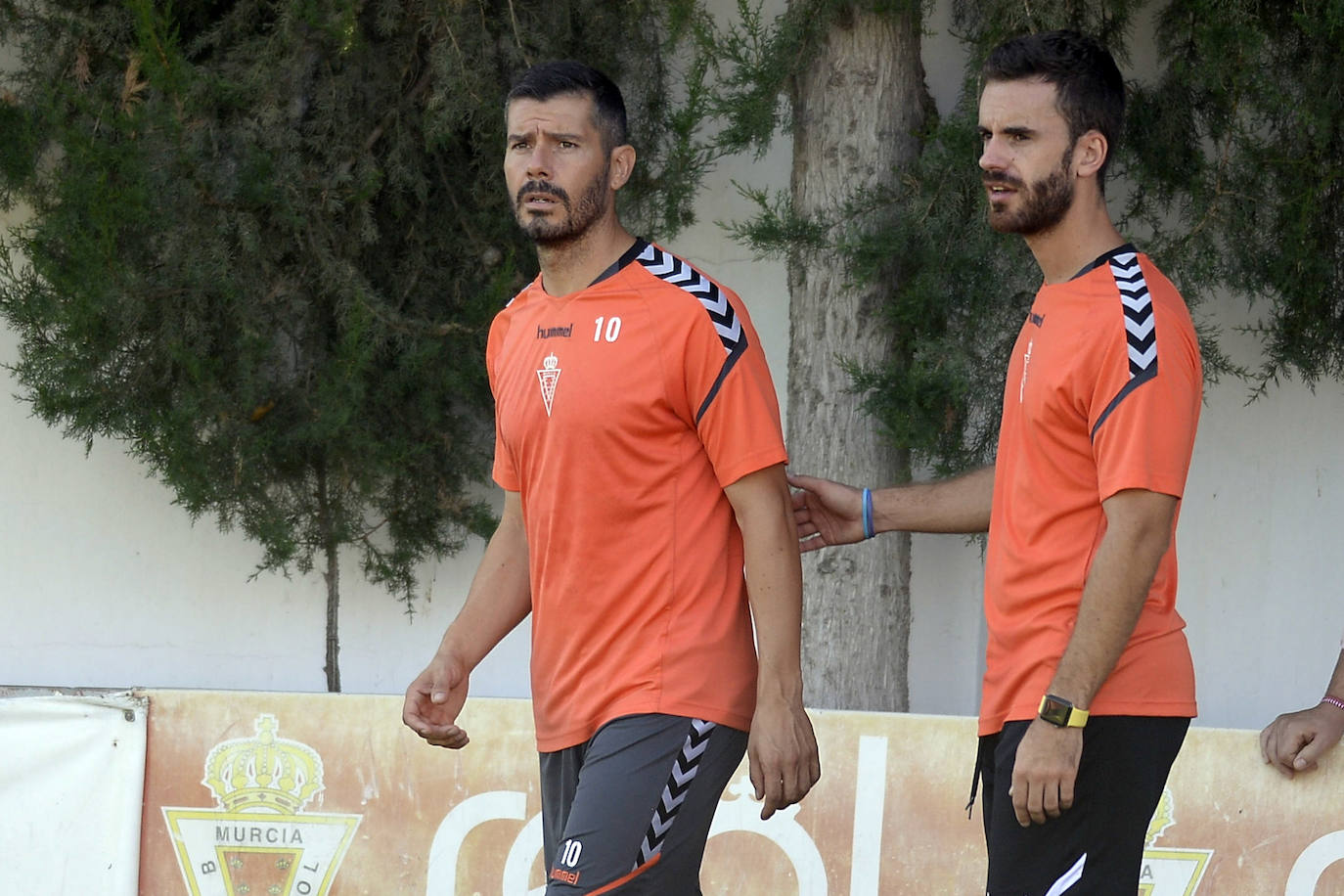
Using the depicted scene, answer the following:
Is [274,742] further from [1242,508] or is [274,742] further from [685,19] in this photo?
[1242,508]

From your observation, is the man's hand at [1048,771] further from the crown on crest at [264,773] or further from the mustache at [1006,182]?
the crown on crest at [264,773]

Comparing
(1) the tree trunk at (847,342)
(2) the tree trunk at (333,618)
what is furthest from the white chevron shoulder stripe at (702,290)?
(2) the tree trunk at (333,618)

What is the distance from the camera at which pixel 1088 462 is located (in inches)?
108

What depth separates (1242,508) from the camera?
239 inches

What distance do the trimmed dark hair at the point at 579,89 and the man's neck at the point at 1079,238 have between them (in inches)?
40.0

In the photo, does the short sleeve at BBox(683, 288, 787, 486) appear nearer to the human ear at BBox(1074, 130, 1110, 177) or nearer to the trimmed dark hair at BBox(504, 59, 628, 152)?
the trimmed dark hair at BBox(504, 59, 628, 152)

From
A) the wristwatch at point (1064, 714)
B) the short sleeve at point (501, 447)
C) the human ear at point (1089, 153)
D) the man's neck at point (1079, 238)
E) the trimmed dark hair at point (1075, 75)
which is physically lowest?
the wristwatch at point (1064, 714)

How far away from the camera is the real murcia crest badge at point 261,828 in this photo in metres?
4.93

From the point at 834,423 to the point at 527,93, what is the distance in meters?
2.70

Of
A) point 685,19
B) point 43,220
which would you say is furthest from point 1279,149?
point 43,220

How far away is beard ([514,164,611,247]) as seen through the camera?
317 cm

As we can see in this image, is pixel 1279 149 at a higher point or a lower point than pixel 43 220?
higher

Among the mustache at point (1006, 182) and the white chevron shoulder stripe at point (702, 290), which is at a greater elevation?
the mustache at point (1006, 182)

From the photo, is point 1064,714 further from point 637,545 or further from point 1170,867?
point 1170,867
